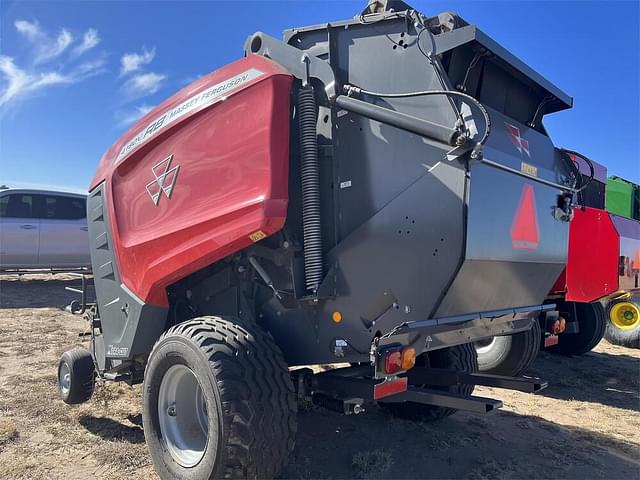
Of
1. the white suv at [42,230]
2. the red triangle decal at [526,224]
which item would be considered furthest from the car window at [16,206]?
the red triangle decal at [526,224]

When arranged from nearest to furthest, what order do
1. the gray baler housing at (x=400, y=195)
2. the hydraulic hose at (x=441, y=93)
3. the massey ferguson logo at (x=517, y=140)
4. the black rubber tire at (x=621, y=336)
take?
the hydraulic hose at (x=441, y=93) < the gray baler housing at (x=400, y=195) < the massey ferguson logo at (x=517, y=140) < the black rubber tire at (x=621, y=336)

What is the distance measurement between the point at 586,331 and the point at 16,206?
10716mm

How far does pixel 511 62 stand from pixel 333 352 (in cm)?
215

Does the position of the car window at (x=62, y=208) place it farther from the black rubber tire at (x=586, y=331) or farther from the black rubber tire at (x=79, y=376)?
the black rubber tire at (x=586, y=331)

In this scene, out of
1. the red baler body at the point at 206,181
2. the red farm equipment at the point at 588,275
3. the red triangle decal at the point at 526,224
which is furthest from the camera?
the red farm equipment at the point at 588,275

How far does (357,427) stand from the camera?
172 inches

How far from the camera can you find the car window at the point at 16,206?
10781mm

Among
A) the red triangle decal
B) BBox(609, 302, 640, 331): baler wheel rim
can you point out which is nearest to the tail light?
the red triangle decal

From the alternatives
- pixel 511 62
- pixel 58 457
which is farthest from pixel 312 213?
pixel 58 457

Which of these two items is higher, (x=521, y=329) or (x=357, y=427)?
(x=521, y=329)

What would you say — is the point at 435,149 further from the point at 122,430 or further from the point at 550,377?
the point at 550,377

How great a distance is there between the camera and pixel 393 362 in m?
2.88

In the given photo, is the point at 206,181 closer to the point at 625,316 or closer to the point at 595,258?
the point at 595,258

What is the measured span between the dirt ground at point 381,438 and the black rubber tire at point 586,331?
56.0 inches
